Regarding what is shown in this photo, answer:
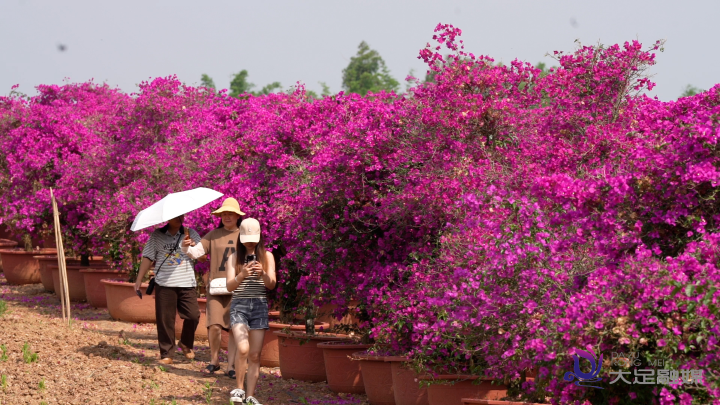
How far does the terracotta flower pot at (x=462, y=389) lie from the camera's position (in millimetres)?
6051

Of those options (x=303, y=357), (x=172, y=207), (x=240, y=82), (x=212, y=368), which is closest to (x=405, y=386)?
(x=303, y=357)

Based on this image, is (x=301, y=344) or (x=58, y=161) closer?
(x=301, y=344)

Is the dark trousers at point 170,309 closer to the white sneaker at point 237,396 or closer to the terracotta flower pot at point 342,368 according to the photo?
the terracotta flower pot at point 342,368

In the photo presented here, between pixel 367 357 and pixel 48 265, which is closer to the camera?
pixel 367 357

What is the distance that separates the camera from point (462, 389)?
6141mm

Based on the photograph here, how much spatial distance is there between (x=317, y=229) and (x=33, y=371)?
3.12m

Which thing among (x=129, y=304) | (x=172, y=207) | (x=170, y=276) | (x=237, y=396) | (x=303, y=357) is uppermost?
(x=172, y=207)

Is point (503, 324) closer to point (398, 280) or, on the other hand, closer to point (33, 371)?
point (398, 280)

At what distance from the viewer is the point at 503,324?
5.25 meters

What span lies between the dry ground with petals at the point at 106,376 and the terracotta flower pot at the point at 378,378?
1.62 feet

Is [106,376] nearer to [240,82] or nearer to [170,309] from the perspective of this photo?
[170,309]

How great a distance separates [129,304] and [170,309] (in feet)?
11.7

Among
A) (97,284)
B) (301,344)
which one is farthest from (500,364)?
(97,284)

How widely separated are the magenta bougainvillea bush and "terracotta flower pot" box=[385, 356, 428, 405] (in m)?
0.22
